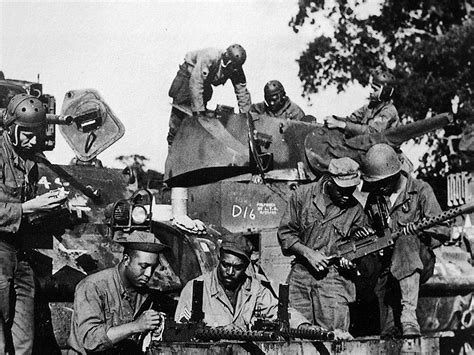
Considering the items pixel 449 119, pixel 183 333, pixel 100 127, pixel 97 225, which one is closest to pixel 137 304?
pixel 183 333

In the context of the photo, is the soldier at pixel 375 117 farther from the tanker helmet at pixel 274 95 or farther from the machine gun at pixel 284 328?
the machine gun at pixel 284 328

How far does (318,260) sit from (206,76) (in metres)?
5.55

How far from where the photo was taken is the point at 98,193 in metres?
12.4

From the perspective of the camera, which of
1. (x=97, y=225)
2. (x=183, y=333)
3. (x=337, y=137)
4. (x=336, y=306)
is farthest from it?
(x=337, y=137)

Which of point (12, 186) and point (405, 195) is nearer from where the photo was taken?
point (12, 186)

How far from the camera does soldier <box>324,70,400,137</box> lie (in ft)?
43.9

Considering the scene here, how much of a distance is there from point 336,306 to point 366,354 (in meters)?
1.32

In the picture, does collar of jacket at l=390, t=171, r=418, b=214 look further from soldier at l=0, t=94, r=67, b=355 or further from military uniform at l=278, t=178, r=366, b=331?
soldier at l=0, t=94, r=67, b=355

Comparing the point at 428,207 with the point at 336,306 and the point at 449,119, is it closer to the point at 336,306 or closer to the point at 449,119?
the point at 336,306

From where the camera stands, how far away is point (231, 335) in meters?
7.93

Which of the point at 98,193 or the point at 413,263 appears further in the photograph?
the point at 98,193

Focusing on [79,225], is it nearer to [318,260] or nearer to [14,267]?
[14,267]

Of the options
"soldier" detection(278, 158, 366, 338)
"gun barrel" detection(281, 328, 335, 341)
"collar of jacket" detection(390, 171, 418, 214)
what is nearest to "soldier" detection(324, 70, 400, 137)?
"collar of jacket" detection(390, 171, 418, 214)

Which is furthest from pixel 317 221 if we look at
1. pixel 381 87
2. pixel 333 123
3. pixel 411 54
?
pixel 411 54
